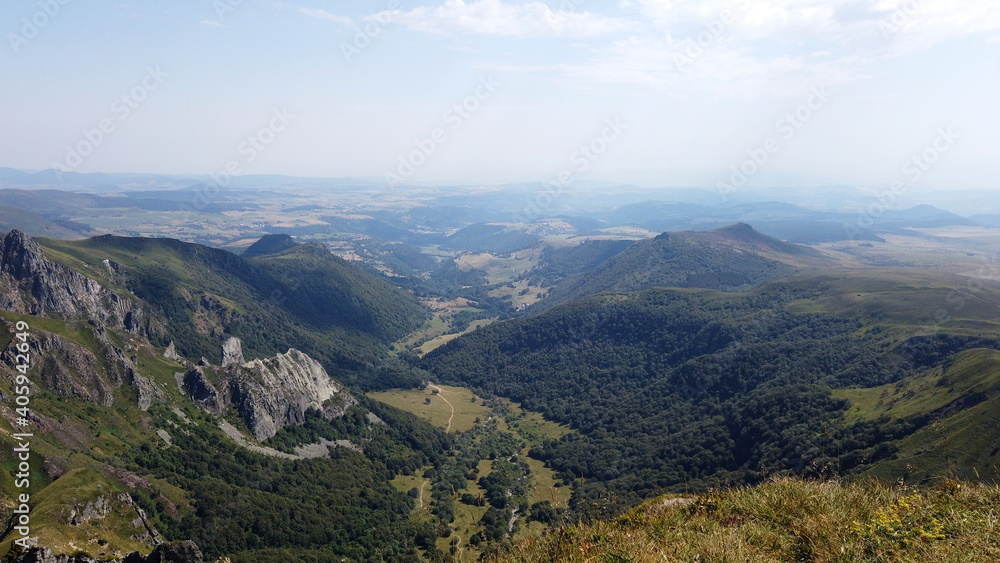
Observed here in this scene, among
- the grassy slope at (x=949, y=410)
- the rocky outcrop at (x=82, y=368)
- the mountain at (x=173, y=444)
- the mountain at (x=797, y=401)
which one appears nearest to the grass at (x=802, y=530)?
the grassy slope at (x=949, y=410)

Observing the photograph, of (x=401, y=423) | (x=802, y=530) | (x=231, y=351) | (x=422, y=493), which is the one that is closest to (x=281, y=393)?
(x=401, y=423)

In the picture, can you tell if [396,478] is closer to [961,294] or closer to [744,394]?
[744,394]

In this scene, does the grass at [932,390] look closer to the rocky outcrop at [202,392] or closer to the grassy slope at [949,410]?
the grassy slope at [949,410]

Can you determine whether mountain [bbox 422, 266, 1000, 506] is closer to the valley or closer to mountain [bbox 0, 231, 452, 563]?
the valley

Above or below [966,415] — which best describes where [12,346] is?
above

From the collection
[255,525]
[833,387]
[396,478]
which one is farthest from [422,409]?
[833,387]

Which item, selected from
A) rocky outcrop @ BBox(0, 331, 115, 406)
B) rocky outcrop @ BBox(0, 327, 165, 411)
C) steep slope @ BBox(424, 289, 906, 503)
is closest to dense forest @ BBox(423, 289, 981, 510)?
steep slope @ BBox(424, 289, 906, 503)
